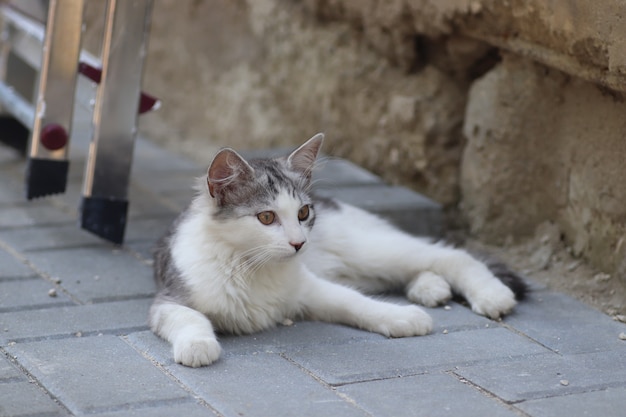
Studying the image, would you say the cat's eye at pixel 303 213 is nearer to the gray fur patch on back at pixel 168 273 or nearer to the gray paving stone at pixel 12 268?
the gray fur patch on back at pixel 168 273

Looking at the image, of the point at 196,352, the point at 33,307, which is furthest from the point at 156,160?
the point at 196,352

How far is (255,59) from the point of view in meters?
5.99

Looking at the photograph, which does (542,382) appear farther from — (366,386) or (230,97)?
(230,97)

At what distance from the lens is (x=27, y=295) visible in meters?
3.85

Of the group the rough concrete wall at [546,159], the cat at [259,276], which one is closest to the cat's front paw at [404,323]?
the cat at [259,276]

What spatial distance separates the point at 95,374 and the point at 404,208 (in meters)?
1.97

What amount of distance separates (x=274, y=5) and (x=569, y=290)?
257 cm

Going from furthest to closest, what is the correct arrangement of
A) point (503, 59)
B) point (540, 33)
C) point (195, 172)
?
point (195, 172), point (503, 59), point (540, 33)

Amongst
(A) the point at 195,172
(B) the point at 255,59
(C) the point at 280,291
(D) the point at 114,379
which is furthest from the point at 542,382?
(B) the point at 255,59

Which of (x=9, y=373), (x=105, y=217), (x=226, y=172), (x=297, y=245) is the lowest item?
(x=9, y=373)

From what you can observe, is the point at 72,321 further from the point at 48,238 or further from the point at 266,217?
the point at 48,238

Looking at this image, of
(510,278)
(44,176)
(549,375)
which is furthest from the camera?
(44,176)

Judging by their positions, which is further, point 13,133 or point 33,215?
point 13,133

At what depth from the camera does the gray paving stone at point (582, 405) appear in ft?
9.42
